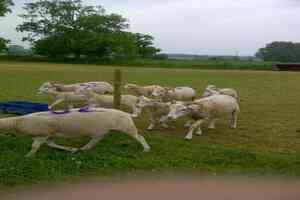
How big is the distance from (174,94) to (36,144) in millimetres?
5458

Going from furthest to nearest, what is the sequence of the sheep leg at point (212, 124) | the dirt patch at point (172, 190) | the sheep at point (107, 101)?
the sheep at point (107, 101)
the sheep leg at point (212, 124)
the dirt patch at point (172, 190)

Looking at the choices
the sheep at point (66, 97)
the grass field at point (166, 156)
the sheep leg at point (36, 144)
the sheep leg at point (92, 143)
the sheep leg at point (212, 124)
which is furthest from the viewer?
the sheep at point (66, 97)

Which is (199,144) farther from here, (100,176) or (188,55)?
(188,55)

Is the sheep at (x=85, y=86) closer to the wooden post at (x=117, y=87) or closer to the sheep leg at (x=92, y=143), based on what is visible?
the wooden post at (x=117, y=87)

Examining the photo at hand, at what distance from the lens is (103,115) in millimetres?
7625

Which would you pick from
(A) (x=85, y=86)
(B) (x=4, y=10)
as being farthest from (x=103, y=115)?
(B) (x=4, y=10)

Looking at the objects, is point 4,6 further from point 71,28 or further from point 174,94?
point 174,94

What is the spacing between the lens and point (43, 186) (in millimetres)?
6031

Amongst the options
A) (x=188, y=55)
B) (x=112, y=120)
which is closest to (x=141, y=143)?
(x=112, y=120)

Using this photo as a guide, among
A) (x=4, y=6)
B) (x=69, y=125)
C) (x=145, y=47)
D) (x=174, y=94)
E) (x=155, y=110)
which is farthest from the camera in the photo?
(x=145, y=47)

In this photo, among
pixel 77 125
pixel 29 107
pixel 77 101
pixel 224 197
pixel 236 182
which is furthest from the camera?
pixel 77 101

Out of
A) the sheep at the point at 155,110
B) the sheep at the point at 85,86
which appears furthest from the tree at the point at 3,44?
the sheep at the point at 155,110

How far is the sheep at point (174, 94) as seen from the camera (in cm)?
1167

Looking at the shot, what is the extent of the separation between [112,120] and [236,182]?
223 cm
